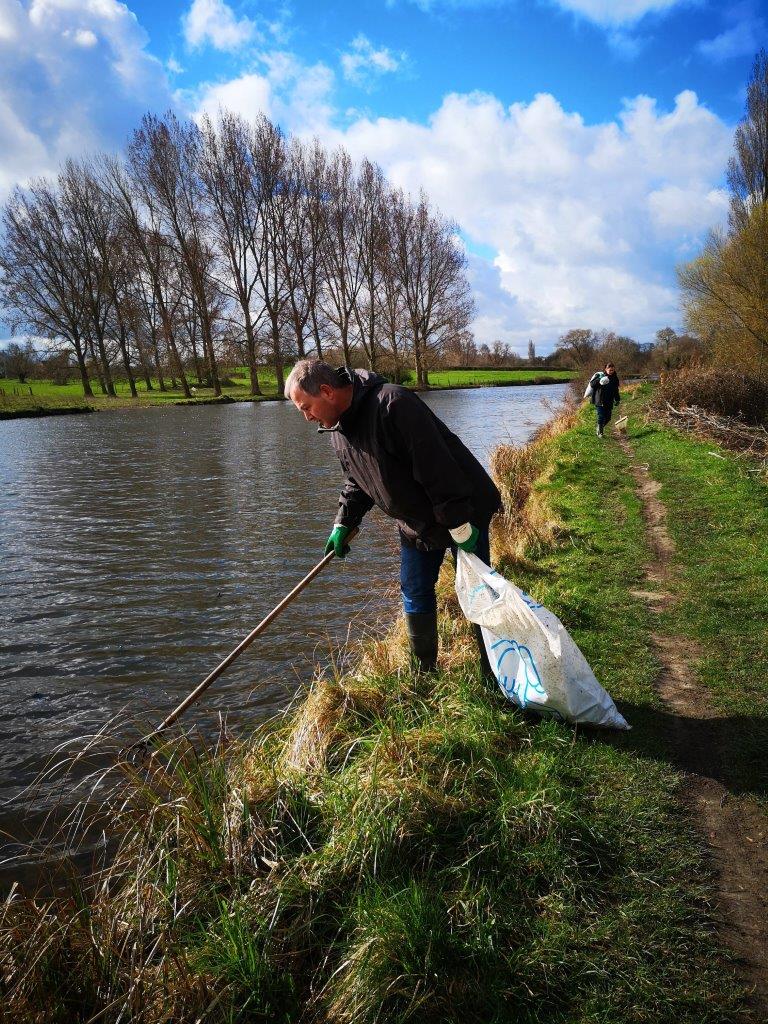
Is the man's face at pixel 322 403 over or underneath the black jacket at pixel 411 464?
over

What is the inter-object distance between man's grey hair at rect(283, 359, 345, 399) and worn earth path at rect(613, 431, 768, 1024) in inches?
103

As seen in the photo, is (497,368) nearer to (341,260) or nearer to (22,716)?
(341,260)

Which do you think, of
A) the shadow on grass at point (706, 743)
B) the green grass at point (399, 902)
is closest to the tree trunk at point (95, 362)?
the green grass at point (399, 902)

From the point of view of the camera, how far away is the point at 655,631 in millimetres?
4500

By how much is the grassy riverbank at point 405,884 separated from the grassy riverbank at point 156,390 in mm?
32466

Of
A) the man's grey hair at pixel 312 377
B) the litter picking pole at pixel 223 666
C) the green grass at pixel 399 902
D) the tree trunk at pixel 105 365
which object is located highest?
the tree trunk at pixel 105 365

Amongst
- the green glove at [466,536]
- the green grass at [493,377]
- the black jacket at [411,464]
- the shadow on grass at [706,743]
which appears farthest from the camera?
the green grass at [493,377]

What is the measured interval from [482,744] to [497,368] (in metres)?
76.5

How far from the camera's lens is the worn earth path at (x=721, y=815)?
2.04 meters

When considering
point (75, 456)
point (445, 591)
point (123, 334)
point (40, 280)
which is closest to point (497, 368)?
point (123, 334)

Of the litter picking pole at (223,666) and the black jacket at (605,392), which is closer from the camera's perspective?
the litter picking pole at (223,666)

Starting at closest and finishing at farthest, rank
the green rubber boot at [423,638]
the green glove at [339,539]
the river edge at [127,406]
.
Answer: the green rubber boot at [423,638]
the green glove at [339,539]
the river edge at [127,406]

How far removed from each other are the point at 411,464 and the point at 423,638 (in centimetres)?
114

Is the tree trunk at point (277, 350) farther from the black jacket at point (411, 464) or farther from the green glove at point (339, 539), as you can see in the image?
the black jacket at point (411, 464)
